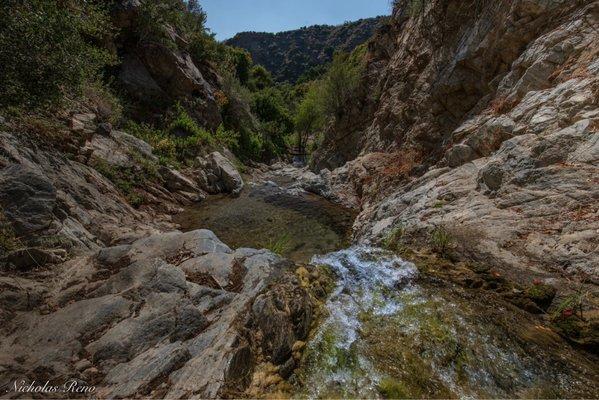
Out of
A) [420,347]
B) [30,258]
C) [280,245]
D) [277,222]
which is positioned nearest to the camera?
[420,347]

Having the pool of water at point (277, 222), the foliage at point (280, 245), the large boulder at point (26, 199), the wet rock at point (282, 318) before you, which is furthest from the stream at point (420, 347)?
the large boulder at point (26, 199)

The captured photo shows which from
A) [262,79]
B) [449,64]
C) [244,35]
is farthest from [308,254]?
[244,35]

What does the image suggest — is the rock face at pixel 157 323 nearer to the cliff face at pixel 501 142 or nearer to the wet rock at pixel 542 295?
the wet rock at pixel 542 295

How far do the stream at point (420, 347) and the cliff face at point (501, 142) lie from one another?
1.34 meters

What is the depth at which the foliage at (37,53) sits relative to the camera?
602 cm

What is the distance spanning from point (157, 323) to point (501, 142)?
408 inches

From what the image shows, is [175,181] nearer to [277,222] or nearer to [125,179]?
[125,179]

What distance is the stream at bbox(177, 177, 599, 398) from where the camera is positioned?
12.3 ft

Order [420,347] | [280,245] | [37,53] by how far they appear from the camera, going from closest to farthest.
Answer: [420,347]
[37,53]
[280,245]

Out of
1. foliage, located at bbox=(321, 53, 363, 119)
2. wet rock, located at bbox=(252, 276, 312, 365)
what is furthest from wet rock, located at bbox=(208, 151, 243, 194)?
wet rock, located at bbox=(252, 276, 312, 365)

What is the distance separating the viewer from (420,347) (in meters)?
4.35

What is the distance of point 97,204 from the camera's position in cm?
1031
